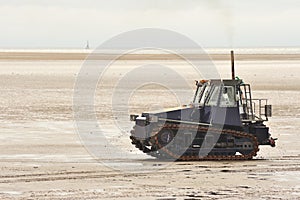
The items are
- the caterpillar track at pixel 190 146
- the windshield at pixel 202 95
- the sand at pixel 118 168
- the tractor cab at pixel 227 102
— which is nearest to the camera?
the sand at pixel 118 168

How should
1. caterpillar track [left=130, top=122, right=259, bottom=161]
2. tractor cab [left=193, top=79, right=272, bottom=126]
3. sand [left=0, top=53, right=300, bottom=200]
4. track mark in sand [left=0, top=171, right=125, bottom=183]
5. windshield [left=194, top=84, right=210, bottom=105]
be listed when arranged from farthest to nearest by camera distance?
windshield [left=194, top=84, right=210, bottom=105] < tractor cab [left=193, top=79, right=272, bottom=126] < caterpillar track [left=130, top=122, right=259, bottom=161] < track mark in sand [left=0, top=171, right=125, bottom=183] < sand [left=0, top=53, right=300, bottom=200]

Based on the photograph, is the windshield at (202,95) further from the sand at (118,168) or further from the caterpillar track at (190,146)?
the sand at (118,168)

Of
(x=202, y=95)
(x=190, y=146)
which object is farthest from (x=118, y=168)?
(x=202, y=95)

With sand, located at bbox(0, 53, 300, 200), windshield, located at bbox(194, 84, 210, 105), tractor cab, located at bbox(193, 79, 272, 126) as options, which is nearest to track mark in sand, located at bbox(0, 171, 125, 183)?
sand, located at bbox(0, 53, 300, 200)

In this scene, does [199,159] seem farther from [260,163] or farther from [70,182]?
[70,182]

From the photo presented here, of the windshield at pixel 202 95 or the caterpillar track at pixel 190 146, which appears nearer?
the caterpillar track at pixel 190 146

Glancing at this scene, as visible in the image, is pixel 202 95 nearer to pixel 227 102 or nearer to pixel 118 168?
pixel 227 102

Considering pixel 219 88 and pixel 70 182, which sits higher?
pixel 219 88

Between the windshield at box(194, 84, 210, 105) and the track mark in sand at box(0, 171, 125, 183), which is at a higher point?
the windshield at box(194, 84, 210, 105)

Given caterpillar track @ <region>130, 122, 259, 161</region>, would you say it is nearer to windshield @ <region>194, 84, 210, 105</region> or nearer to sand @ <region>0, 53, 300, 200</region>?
sand @ <region>0, 53, 300, 200</region>

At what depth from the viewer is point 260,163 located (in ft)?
67.4

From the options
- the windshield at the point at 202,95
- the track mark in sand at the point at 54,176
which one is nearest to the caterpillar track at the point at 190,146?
the windshield at the point at 202,95

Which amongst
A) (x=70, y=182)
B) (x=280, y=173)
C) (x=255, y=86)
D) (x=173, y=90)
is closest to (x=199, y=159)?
(x=280, y=173)

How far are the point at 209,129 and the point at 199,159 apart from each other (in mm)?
825
